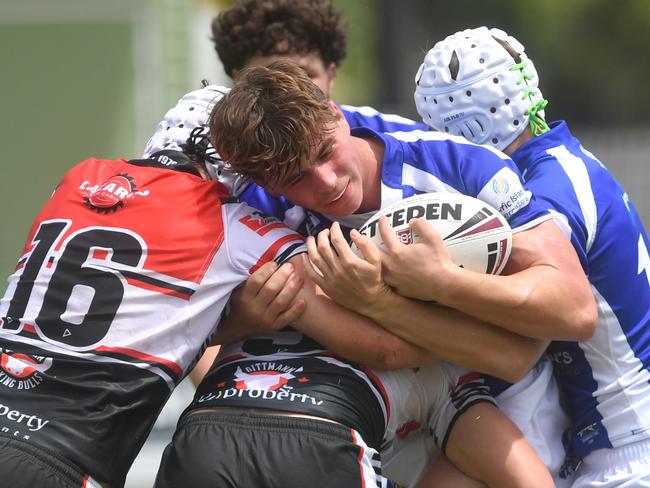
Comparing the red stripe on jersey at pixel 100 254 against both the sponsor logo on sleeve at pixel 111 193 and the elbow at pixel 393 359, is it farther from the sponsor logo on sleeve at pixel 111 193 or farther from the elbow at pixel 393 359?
the elbow at pixel 393 359

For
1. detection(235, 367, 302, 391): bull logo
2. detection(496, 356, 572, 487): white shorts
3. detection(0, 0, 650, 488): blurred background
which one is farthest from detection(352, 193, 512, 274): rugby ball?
detection(0, 0, 650, 488): blurred background

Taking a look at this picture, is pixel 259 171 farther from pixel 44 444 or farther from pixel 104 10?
pixel 104 10

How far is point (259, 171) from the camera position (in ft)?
12.5

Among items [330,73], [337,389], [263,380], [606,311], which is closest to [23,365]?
[263,380]

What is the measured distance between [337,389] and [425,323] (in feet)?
1.25

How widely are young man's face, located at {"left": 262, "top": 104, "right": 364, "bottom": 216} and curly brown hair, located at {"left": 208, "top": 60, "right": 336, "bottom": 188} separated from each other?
1.2 inches

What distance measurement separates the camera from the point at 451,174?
3.96 m

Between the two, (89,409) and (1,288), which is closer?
(89,409)

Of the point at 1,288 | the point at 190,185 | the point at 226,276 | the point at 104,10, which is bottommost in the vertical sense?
the point at 1,288

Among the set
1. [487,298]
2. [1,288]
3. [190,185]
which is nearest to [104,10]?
[1,288]

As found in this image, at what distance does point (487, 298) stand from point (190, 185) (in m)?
1.15

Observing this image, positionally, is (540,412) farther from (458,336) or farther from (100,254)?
(100,254)

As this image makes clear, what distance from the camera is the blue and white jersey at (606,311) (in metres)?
4.09

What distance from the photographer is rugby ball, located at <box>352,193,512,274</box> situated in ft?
12.1
